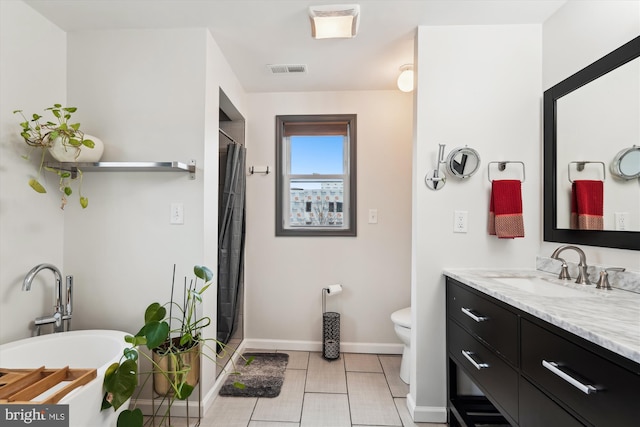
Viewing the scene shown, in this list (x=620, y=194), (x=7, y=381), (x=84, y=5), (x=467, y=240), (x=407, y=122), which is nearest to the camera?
(x=7, y=381)

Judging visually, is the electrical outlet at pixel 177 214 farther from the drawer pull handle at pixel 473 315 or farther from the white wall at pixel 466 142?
the drawer pull handle at pixel 473 315

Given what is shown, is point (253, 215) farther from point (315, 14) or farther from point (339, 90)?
point (315, 14)

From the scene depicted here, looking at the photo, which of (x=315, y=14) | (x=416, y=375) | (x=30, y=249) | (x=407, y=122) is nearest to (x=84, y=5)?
(x=315, y=14)

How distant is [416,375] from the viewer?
1.82 metres

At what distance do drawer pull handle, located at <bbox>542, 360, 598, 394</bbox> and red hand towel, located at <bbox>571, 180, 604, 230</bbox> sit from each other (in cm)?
89

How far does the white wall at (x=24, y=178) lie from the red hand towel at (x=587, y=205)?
298cm

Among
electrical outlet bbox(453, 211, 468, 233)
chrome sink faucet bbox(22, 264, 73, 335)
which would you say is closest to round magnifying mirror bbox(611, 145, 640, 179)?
electrical outlet bbox(453, 211, 468, 233)

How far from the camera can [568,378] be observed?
2.84 ft

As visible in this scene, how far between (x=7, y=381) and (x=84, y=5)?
1886mm

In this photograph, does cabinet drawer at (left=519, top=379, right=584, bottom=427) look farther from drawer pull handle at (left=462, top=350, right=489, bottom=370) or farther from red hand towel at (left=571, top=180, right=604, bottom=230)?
red hand towel at (left=571, top=180, right=604, bottom=230)

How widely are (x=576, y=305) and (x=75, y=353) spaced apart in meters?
2.30

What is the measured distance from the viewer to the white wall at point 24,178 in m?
1.57

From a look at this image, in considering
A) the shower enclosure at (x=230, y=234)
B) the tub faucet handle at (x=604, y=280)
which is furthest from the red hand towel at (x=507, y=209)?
the shower enclosure at (x=230, y=234)

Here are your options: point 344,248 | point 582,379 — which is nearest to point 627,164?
point 582,379
